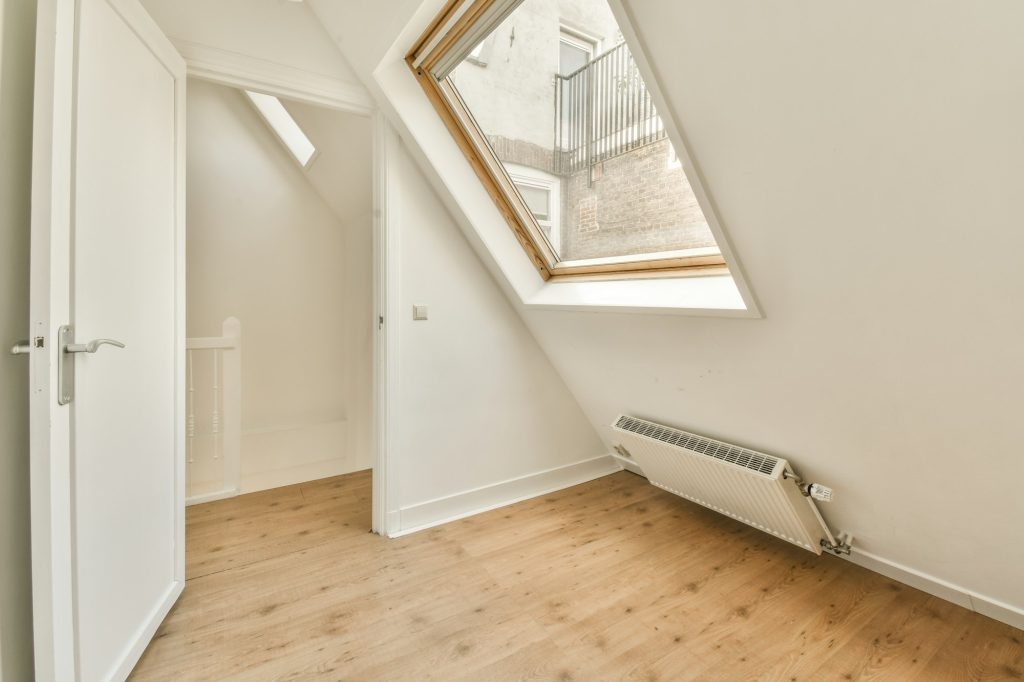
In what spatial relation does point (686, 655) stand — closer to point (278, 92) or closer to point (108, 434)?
point (108, 434)

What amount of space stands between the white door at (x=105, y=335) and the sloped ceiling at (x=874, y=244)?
2.92ft

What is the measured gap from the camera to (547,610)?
171cm

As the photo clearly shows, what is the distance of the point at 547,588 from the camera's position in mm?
1844

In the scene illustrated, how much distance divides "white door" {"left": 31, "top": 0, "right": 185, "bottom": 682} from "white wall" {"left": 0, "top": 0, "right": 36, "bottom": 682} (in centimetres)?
13

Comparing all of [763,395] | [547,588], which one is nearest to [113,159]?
[547,588]

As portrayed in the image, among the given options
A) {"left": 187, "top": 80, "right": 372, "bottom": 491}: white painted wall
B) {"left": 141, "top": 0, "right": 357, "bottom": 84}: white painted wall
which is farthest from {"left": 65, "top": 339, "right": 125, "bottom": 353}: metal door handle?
{"left": 187, "top": 80, "right": 372, "bottom": 491}: white painted wall

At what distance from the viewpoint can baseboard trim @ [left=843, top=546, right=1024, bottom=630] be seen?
5.30 feet

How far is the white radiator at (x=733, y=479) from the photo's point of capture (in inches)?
72.2

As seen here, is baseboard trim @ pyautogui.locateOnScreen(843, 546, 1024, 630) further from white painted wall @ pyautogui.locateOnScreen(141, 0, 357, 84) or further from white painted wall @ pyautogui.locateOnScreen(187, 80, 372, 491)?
white painted wall @ pyautogui.locateOnScreen(141, 0, 357, 84)

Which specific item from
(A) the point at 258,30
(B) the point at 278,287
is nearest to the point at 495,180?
(A) the point at 258,30

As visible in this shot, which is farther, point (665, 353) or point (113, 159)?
point (665, 353)

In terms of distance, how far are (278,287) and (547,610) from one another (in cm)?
285

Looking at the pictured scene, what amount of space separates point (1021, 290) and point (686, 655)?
1318mm

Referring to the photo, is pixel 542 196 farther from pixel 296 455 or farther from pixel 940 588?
pixel 296 455
